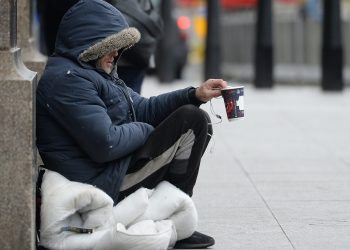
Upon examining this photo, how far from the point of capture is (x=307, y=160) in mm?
8742

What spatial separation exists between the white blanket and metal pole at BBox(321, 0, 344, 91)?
1026cm

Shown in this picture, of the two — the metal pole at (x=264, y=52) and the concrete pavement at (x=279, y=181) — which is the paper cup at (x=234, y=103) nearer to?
the concrete pavement at (x=279, y=181)

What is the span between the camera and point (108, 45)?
530 cm

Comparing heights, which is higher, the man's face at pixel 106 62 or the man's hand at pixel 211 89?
the man's face at pixel 106 62

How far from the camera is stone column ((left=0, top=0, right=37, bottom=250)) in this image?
16.5 ft

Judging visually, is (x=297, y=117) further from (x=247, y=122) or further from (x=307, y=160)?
(x=307, y=160)

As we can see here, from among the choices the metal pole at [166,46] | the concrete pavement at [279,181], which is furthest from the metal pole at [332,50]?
the metal pole at [166,46]

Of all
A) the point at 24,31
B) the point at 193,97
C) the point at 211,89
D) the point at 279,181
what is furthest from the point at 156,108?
the point at 24,31

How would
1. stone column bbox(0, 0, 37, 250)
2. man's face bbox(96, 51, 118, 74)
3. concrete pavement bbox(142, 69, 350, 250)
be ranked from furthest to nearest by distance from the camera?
concrete pavement bbox(142, 69, 350, 250) < man's face bbox(96, 51, 118, 74) < stone column bbox(0, 0, 37, 250)

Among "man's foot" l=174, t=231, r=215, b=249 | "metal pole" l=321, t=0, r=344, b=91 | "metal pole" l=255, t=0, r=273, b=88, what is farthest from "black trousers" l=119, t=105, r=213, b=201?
"metal pole" l=255, t=0, r=273, b=88

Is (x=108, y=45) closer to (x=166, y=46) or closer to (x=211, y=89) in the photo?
(x=211, y=89)

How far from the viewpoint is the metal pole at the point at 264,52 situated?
16422 millimetres

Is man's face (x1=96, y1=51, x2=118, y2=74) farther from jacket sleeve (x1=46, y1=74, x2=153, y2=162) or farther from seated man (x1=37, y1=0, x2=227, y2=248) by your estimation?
jacket sleeve (x1=46, y1=74, x2=153, y2=162)

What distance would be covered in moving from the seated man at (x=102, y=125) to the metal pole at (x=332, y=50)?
1019cm
